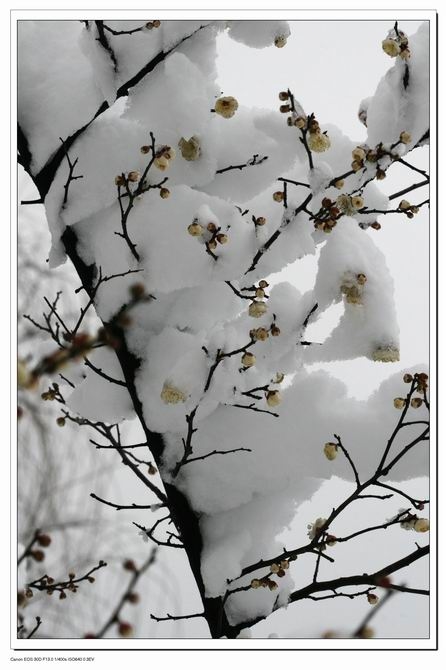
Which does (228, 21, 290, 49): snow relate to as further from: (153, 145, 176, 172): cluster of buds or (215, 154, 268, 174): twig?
(153, 145, 176, 172): cluster of buds

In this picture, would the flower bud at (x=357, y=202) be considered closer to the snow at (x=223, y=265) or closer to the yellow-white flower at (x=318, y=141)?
the snow at (x=223, y=265)

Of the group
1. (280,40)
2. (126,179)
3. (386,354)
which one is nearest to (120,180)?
(126,179)

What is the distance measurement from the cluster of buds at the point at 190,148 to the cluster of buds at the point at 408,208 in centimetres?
56

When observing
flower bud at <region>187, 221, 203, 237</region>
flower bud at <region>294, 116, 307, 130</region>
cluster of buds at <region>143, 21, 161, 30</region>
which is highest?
cluster of buds at <region>143, 21, 161, 30</region>

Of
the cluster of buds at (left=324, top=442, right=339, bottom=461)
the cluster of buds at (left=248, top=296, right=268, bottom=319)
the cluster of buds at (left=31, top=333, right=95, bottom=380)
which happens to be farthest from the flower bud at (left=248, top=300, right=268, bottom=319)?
the cluster of buds at (left=31, top=333, right=95, bottom=380)

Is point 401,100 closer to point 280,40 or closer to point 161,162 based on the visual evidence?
point 280,40

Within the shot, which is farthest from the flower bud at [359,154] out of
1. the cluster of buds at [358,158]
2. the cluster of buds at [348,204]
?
the cluster of buds at [348,204]

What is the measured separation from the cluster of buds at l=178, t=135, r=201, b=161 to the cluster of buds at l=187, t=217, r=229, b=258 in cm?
24

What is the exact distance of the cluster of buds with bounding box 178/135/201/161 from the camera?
171cm

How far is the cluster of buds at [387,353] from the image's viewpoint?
157 cm

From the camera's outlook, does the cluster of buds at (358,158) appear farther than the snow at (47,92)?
No

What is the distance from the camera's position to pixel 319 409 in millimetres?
1786
